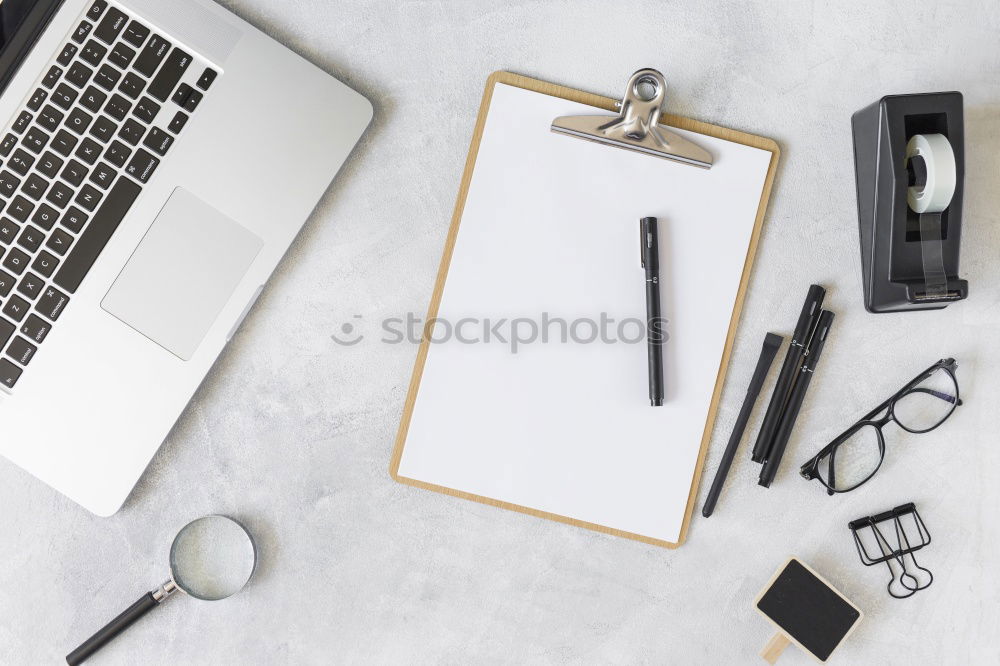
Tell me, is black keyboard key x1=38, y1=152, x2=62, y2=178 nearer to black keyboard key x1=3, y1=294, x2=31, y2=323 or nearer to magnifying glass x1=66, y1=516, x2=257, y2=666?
black keyboard key x1=3, y1=294, x2=31, y2=323

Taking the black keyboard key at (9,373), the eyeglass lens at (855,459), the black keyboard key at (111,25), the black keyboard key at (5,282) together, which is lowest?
the black keyboard key at (9,373)

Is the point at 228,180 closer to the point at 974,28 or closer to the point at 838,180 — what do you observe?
the point at 838,180

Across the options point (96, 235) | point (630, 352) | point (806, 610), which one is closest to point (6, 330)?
point (96, 235)

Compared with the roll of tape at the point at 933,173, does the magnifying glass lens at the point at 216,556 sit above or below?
below

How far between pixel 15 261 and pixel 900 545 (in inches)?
36.8

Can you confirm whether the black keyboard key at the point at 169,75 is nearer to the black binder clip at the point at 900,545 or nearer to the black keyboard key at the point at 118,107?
the black keyboard key at the point at 118,107

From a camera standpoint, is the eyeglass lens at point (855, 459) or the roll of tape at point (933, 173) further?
the eyeglass lens at point (855, 459)

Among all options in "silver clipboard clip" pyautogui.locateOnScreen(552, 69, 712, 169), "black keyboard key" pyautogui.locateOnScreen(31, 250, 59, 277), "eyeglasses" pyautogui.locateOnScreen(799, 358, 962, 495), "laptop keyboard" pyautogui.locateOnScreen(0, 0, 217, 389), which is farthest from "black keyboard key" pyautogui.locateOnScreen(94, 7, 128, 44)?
"eyeglasses" pyautogui.locateOnScreen(799, 358, 962, 495)

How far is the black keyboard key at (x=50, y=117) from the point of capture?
632 mm

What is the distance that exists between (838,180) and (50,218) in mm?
791

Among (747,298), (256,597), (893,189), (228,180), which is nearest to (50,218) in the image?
(228,180)

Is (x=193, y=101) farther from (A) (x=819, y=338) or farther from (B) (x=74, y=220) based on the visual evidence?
(A) (x=819, y=338)

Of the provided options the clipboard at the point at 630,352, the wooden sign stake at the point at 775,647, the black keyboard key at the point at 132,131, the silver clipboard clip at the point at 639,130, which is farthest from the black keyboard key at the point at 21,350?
the wooden sign stake at the point at 775,647

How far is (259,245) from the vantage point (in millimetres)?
666
